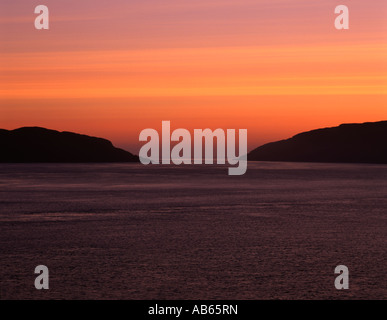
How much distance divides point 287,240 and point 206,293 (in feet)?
30.1

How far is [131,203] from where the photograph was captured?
4225cm

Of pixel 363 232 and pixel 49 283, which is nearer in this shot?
pixel 49 283

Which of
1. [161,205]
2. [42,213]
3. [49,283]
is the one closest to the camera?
[49,283]

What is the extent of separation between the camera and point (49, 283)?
15969mm

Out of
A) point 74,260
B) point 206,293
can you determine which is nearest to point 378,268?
point 206,293

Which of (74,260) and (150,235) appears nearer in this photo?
(74,260)

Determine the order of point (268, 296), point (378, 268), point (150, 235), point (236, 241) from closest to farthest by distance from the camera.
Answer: point (268, 296), point (378, 268), point (236, 241), point (150, 235)
